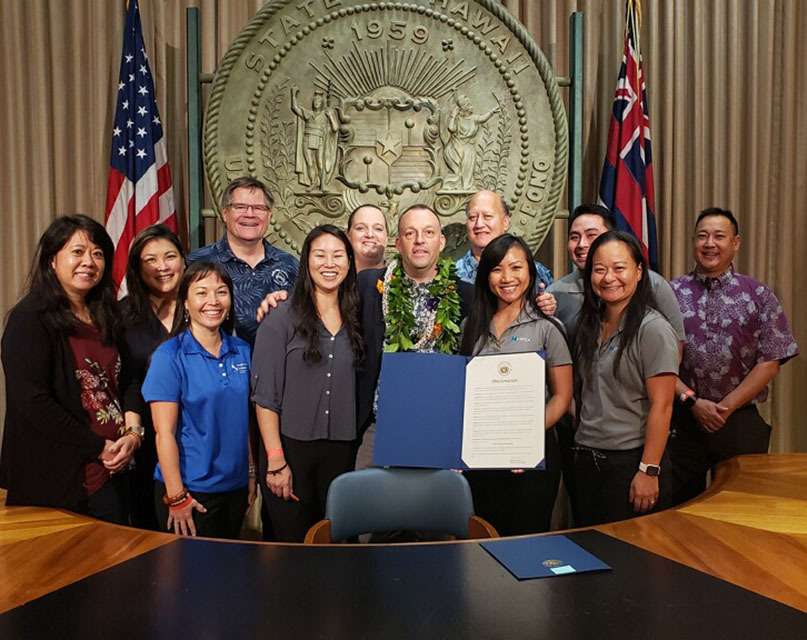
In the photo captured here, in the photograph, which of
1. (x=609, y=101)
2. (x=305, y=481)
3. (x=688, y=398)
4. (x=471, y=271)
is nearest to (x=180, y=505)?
(x=305, y=481)

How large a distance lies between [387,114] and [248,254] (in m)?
1.37

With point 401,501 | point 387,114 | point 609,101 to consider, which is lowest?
point 401,501

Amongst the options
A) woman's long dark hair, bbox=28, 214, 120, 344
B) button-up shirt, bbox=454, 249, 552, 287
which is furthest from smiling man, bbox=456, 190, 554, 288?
woman's long dark hair, bbox=28, 214, 120, 344

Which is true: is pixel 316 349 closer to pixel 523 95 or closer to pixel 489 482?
pixel 489 482

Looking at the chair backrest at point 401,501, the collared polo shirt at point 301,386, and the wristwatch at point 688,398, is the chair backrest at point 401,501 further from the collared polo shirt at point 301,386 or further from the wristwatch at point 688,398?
the wristwatch at point 688,398

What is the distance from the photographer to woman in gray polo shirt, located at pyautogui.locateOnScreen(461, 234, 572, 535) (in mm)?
2588

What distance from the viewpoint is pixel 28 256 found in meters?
4.56

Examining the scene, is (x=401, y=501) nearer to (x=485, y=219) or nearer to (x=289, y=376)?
(x=289, y=376)

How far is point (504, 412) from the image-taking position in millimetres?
2242

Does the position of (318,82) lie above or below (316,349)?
above

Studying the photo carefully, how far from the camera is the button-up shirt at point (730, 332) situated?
336cm

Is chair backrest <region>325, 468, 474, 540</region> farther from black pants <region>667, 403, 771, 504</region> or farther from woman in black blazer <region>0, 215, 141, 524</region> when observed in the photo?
black pants <region>667, 403, 771, 504</region>

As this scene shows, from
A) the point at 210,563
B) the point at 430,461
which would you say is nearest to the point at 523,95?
the point at 430,461

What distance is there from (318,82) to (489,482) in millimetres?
2562
